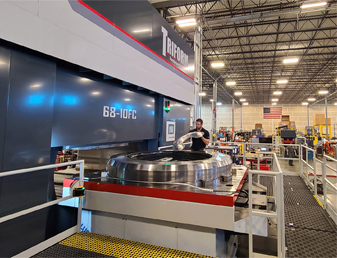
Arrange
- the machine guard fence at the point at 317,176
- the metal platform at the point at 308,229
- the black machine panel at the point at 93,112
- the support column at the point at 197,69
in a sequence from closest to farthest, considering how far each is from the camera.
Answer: the black machine panel at the point at 93,112 → the metal platform at the point at 308,229 → the machine guard fence at the point at 317,176 → the support column at the point at 197,69

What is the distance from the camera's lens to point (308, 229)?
123 inches

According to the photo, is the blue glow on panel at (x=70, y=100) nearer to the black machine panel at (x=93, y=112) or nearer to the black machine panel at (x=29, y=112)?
the black machine panel at (x=93, y=112)

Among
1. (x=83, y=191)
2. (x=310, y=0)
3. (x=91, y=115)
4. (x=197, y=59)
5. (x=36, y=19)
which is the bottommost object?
(x=83, y=191)

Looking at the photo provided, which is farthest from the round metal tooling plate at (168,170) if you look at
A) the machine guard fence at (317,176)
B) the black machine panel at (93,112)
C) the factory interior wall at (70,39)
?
the machine guard fence at (317,176)

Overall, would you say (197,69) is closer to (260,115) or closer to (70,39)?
(70,39)

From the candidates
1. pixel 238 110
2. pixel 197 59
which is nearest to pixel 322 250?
pixel 197 59

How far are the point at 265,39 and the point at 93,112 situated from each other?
11949 mm

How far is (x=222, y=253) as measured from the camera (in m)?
2.23

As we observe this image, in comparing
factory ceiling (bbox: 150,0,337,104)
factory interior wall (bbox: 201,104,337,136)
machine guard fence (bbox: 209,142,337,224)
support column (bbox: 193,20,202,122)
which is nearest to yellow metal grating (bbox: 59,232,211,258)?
machine guard fence (bbox: 209,142,337,224)

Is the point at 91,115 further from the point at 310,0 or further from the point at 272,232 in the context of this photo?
the point at 310,0

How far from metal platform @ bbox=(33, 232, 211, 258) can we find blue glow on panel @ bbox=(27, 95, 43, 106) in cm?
128

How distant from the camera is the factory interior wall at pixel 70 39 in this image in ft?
5.42

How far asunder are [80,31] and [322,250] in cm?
369

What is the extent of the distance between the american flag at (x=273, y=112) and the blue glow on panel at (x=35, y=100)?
1007 inches
